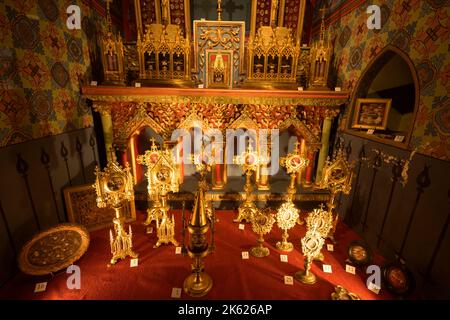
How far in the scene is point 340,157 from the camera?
3957 millimetres

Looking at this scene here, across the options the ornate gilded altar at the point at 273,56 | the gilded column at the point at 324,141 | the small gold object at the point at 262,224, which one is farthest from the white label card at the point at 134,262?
the gilded column at the point at 324,141

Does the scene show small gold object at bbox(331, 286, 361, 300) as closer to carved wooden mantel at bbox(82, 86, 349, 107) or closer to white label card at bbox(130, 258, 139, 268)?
white label card at bbox(130, 258, 139, 268)

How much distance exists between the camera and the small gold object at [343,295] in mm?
2927

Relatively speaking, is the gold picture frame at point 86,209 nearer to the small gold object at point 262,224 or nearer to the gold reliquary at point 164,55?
the gold reliquary at point 164,55

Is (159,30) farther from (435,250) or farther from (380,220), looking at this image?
(435,250)

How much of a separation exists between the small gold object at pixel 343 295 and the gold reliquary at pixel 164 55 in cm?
516

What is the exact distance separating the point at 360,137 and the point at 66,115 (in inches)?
243

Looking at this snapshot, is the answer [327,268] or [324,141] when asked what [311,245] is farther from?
[324,141]

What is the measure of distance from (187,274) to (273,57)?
5.16 meters

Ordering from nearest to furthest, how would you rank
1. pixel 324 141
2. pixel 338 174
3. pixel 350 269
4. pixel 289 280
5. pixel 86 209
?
1. pixel 289 280
2. pixel 350 269
3. pixel 338 174
4. pixel 86 209
5. pixel 324 141

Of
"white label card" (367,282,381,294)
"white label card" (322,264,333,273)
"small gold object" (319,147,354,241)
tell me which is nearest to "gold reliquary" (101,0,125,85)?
"small gold object" (319,147,354,241)

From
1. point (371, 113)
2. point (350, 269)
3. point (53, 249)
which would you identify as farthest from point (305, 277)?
point (53, 249)

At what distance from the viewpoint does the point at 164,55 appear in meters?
5.23

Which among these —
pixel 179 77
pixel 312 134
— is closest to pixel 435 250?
pixel 312 134
